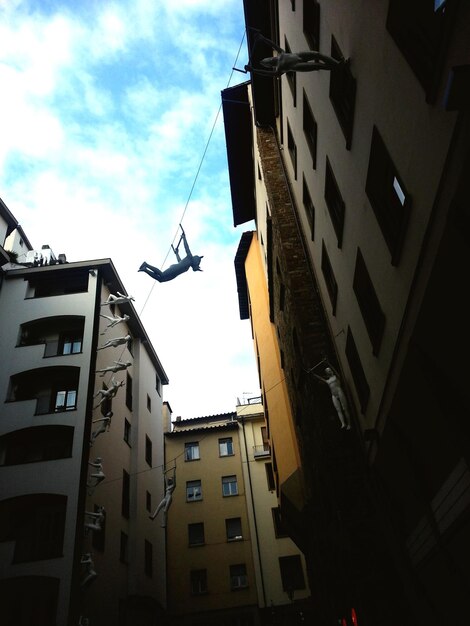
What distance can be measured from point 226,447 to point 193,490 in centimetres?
380

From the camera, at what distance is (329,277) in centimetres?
1248

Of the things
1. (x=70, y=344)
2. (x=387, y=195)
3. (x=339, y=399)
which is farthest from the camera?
(x=70, y=344)

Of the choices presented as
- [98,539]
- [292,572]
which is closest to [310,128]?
[98,539]

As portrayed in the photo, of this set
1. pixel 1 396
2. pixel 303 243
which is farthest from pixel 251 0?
pixel 1 396

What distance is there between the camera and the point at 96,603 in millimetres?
17484

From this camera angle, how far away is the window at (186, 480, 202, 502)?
32.3 metres

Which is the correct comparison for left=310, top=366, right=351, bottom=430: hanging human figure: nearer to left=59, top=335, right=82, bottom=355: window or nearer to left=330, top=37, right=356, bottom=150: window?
left=330, top=37, right=356, bottom=150: window

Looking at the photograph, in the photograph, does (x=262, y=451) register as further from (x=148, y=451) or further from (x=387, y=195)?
(x=387, y=195)

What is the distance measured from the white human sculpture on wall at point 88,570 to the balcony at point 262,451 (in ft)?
57.9

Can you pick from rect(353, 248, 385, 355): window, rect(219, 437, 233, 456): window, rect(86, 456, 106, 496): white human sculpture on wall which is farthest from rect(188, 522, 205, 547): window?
rect(353, 248, 385, 355): window

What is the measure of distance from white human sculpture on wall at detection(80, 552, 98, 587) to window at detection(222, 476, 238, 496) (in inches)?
653

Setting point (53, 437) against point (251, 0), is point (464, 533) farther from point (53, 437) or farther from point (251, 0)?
point (53, 437)

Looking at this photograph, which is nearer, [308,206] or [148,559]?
[308,206]

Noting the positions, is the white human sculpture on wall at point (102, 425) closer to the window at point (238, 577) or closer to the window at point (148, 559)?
the window at point (148, 559)
